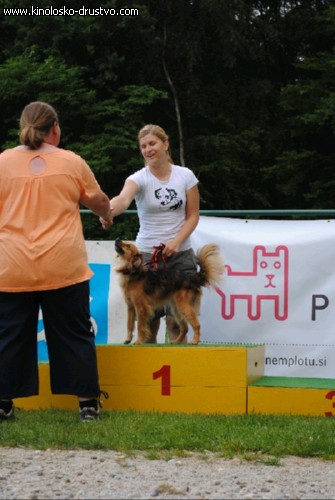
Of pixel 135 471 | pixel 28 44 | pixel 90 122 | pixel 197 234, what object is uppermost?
pixel 28 44

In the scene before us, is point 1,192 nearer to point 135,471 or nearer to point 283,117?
point 135,471

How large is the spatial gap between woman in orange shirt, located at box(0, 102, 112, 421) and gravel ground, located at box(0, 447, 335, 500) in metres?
1.09

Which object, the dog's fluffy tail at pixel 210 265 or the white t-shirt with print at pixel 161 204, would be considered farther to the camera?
the dog's fluffy tail at pixel 210 265

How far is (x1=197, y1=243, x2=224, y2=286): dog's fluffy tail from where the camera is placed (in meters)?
8.34

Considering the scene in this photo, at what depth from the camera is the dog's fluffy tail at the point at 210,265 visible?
8336 millimetres

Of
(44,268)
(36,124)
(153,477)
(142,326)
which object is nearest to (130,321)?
(142,326)

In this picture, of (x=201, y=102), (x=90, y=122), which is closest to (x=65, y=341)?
(x=90, y=122)

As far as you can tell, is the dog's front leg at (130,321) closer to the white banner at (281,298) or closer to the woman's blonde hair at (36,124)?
the white banner at (281,298)

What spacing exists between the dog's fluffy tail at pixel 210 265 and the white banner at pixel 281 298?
36.2 inches

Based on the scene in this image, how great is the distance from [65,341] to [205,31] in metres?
22.8

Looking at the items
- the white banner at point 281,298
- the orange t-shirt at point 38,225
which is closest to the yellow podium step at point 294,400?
the orange t-shirt at point 38,225

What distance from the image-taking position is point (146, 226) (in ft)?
27.5

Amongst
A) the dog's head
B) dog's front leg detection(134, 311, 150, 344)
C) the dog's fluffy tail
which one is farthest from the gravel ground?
the dog's fluffy tail

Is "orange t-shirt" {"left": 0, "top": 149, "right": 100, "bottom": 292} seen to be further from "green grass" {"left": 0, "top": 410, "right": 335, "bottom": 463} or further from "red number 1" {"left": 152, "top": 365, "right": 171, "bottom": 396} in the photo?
"red number 1" {"left": 152, "top": 365, "right": 171, "bottom": 396}
